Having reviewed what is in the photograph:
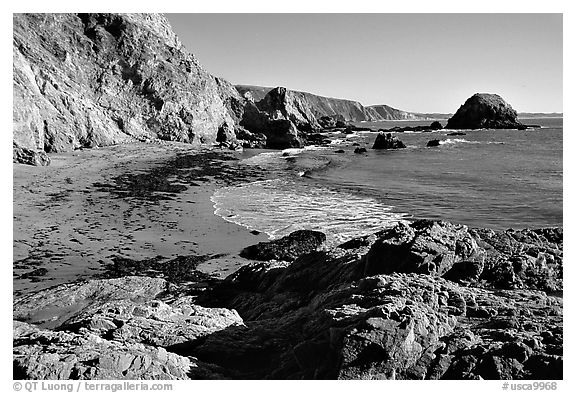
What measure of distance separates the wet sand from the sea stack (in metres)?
92.2

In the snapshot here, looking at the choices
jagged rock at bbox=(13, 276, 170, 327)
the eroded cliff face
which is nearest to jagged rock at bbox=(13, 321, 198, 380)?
jagged rock at bbox=(13, 276, 170, 327)

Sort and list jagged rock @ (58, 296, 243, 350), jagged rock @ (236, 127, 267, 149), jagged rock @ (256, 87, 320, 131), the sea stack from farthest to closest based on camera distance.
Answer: the sea stack
jagged rock @ (256, 87, 320, 131)
jagged rock @ (236, 127, 267, 149)
jagged rock @ (58, 296, 243, 350)

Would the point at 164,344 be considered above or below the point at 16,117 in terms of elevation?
below

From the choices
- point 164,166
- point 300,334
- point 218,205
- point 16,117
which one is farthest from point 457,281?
point 16,117

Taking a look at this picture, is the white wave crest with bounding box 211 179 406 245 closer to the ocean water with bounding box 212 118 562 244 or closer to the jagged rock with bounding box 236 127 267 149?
the ocean water with bounding box 212 118 562 244

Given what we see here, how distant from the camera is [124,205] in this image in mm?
17047

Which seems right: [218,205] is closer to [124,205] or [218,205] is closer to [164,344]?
[124,205]

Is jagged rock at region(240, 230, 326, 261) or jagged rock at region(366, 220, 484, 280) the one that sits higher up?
jagged rock at region(366, 220, 484, 280)

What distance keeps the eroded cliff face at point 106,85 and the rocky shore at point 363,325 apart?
28.4 metres

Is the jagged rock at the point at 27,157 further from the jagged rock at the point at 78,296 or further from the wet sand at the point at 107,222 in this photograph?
the jagged rock at the point at 78,296

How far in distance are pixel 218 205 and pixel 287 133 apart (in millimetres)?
39142

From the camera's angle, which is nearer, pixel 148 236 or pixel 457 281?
pixel 457 281

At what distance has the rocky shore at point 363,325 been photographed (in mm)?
3848

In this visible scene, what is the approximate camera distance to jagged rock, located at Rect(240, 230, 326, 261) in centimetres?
1137
